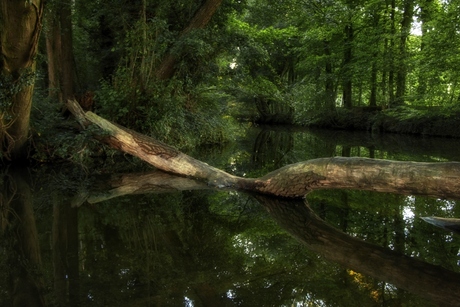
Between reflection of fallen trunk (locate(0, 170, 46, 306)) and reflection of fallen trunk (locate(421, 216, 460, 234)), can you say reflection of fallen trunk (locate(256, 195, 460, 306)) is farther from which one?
reflection of fallen trunk (locate(0, 170, 46, 306))

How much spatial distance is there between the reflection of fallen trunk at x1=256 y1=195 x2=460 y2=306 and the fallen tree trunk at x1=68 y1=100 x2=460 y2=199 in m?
0.66

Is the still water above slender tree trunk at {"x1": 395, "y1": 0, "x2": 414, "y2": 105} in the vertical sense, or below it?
below

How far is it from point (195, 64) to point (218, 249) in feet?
22.4

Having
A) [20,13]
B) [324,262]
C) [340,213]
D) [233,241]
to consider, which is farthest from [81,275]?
[20,13]

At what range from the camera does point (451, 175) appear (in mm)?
3719

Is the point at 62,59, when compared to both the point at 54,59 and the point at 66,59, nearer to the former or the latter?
the point at 66,59

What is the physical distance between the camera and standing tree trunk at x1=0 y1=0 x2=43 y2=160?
567 cm

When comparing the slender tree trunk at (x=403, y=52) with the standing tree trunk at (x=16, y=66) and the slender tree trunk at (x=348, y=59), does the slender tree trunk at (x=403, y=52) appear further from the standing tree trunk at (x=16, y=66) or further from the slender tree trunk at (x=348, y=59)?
the standing tree trunk at (x=16, y=66)

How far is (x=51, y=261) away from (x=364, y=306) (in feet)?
8.03

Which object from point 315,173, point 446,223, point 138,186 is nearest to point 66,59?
point 138,186

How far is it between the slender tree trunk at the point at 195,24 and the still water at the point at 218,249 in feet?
13.5

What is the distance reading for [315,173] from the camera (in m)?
4.85

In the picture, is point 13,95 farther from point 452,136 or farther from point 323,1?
point 452,136

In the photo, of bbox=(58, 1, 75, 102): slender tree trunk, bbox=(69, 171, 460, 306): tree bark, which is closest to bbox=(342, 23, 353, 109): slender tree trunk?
bbox=(58, 1, 75, 102): slender tree trunk
